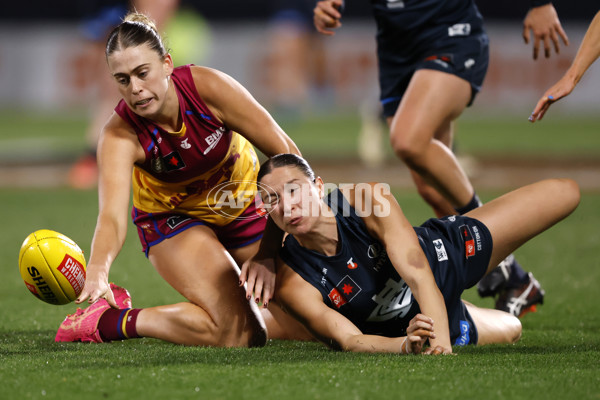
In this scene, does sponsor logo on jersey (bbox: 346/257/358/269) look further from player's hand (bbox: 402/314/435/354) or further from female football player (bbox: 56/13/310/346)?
player's hand (bbox: 402/314/435/354)

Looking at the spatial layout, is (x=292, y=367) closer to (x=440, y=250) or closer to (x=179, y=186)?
Result: (x=440, y=250)

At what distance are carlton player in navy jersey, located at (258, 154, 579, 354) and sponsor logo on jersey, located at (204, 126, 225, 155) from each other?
49 cm

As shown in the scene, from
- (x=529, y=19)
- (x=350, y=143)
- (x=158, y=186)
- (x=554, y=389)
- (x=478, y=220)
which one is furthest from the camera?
(x=350, y=143)

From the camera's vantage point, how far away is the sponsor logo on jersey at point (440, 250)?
12.8 ft

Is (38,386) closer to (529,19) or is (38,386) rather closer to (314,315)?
(314,315)

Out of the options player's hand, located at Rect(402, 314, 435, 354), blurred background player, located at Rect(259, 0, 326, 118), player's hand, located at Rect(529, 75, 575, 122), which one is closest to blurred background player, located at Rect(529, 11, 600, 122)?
player's hand, located at Rect(529, 75, 575, 122)

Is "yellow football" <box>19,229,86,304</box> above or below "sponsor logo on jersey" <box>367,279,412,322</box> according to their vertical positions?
above

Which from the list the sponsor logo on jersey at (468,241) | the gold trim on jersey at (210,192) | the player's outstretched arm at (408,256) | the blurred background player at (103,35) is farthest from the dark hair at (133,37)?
the blurred background player at (103,35)

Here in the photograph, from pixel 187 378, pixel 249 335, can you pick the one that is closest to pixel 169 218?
pixel 249 335

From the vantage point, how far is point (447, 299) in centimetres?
389

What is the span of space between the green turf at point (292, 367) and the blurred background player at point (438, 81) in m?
0.34

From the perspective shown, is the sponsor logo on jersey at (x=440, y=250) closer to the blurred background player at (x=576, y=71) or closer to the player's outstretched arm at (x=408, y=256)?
the player's outstretched arm at (x=408, y=256)

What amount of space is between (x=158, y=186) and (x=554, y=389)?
2.30 metres

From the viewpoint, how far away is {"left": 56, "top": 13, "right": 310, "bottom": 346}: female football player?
3859mm
